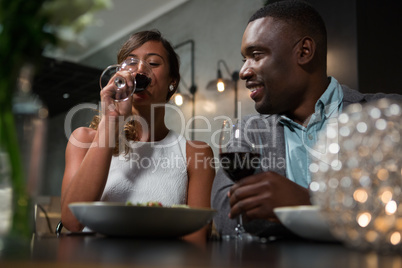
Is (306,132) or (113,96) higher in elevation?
(113,96)

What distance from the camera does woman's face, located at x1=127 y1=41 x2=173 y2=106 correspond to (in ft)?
5.96

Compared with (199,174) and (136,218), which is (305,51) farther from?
(136,218)

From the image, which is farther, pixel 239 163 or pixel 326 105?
pixel 326 105

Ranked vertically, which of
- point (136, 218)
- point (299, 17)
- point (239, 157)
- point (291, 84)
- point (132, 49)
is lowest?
point (136, 218)

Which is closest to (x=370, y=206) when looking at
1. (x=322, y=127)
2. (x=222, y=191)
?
(x=222, y=191)

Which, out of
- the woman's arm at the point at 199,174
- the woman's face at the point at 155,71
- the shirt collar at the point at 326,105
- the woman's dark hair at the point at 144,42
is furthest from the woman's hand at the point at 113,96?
the shirt collar at the point at 326,105

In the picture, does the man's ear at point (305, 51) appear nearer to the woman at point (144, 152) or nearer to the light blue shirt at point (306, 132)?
the light blue shirt at point (306, 132)

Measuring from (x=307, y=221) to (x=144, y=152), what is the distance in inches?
47.5

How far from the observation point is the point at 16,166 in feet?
1.64

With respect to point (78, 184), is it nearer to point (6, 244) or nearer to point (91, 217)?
point (91, 217)

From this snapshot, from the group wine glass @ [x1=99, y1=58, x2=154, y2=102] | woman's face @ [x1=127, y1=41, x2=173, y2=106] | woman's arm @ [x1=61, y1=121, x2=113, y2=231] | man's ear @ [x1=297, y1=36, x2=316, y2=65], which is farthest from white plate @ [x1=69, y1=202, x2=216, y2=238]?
man's ear @ [x1=297, y1=36, x2=316, y2=65]

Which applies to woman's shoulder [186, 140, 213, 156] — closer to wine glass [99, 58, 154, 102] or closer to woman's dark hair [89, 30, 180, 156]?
woman's dark hair [89, 30, 180, 156]

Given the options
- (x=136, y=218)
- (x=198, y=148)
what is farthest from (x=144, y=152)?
(x=136, y=218)

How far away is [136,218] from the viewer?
767 millimetres
